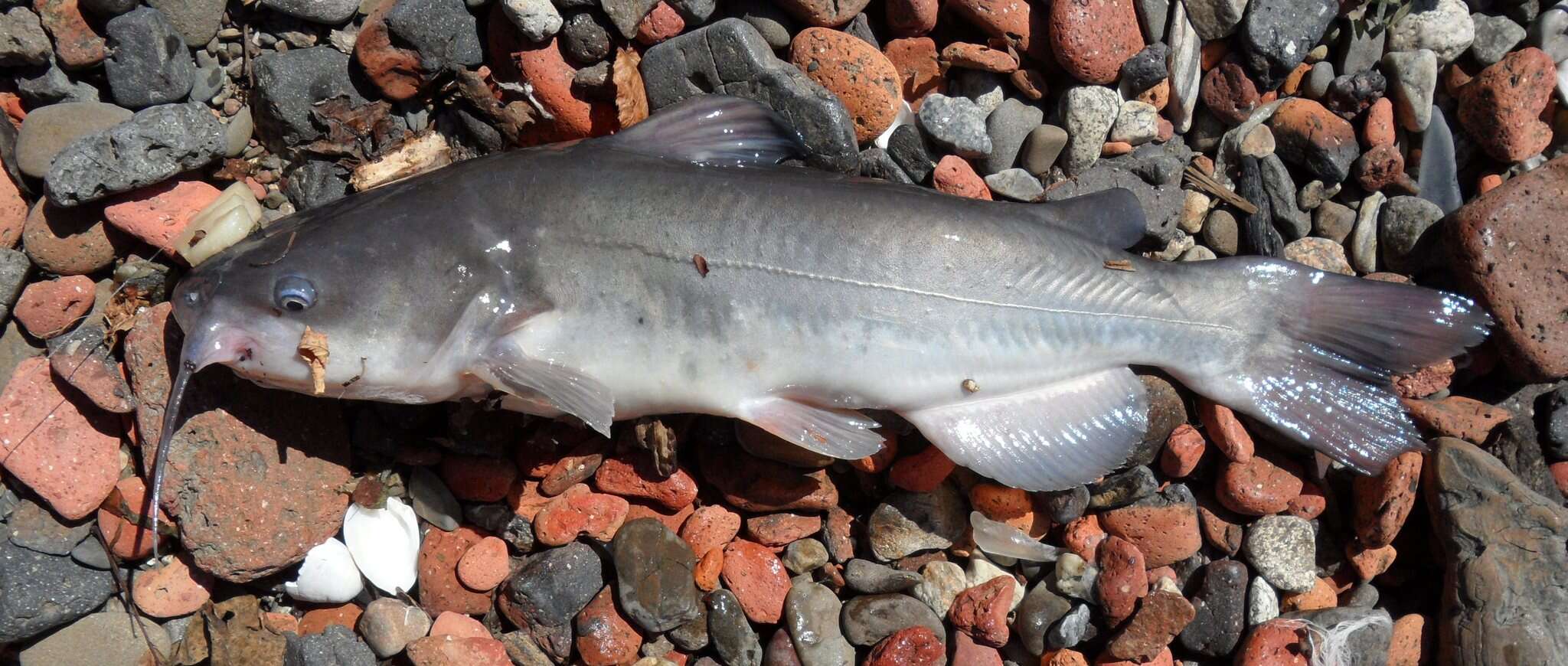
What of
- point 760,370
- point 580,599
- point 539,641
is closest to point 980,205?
point 760,370

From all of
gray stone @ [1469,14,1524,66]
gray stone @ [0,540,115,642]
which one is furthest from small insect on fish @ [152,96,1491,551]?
gray stone @ [1469,14,1524,66]

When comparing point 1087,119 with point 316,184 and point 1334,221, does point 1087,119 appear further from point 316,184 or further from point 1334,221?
point 316,184

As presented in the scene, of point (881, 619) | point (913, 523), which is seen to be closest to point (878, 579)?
point (881, 619)

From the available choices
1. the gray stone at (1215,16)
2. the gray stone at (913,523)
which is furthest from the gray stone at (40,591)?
the gray stone at (1215,16)

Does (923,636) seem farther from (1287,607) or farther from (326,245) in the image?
(326,245)

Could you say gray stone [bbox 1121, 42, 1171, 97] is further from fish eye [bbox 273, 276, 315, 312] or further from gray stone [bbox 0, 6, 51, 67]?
gray stone [bbox 0, 6, 51, 67]
